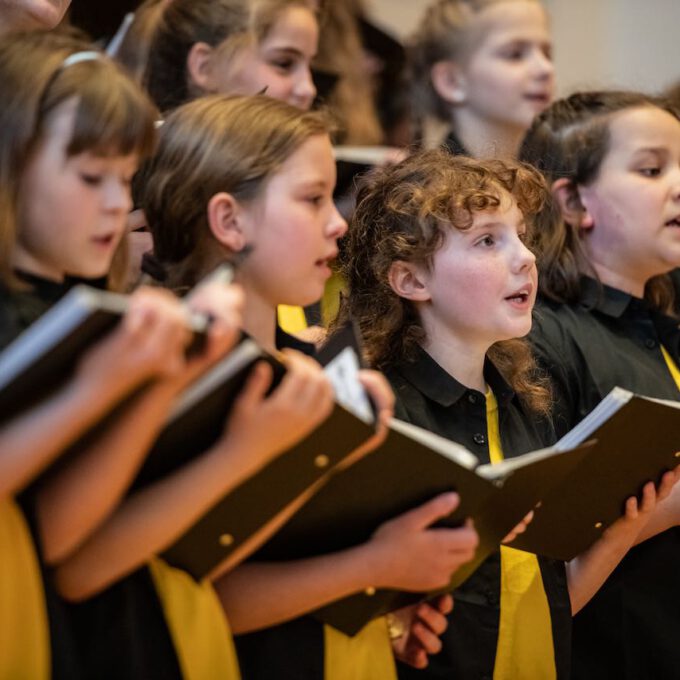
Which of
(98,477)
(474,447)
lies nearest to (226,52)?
(474,447)

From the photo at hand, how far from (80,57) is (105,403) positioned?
1.77ft

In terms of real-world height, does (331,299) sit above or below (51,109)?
below

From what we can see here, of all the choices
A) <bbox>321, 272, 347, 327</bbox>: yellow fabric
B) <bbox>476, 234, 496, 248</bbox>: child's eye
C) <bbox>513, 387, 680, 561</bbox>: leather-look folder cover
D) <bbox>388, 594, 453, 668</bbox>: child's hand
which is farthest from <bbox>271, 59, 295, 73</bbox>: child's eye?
<bbox>388, 594, 453, 668</bbox>: child's hand

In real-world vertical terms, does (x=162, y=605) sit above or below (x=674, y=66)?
above

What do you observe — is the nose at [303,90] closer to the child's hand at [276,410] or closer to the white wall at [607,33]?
the child's hand at [276,410]

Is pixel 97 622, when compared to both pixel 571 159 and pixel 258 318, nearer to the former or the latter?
pixel 258 318

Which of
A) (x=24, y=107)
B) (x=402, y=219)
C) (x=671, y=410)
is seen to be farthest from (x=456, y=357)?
(x=24, y=107)

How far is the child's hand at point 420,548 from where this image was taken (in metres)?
1.74

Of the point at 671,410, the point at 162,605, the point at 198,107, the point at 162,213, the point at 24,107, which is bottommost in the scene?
the point at 162,605

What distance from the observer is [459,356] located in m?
2.24

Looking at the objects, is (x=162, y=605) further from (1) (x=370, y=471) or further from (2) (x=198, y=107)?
(2) (x=198, y=107)

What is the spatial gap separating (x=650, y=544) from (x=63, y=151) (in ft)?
4.87

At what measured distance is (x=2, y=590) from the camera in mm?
1499

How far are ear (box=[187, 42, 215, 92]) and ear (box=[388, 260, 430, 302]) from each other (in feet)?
2.77
